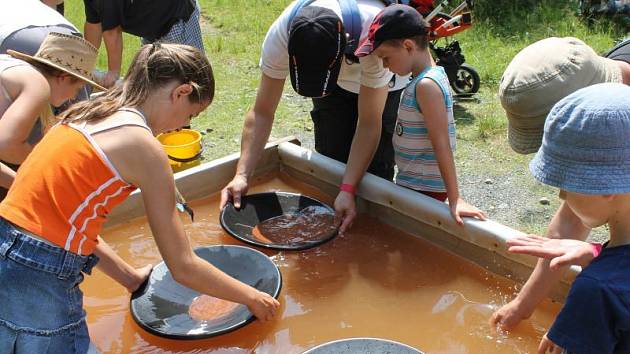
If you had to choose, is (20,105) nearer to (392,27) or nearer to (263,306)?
(263,306)

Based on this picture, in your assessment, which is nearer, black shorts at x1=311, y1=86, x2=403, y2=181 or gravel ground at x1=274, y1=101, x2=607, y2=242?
black shorts at x1=311, y1=86, x2=403, y2=181

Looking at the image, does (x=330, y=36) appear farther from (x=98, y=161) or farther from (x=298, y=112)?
(x=298, y=112)

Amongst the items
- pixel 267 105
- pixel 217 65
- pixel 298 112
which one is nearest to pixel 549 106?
pixel 267 105

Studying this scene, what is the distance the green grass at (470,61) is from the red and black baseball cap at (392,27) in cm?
154

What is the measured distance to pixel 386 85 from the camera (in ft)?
8.62

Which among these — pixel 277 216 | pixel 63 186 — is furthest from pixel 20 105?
pixel 277 216

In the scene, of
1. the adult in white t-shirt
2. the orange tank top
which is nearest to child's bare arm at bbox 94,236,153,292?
the orange tank top

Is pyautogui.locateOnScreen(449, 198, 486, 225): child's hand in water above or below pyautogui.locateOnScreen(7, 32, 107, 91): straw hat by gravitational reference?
below

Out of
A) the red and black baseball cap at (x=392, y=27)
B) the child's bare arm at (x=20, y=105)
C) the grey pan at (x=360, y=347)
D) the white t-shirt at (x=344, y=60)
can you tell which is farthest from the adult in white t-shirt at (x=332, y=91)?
the child's bare arm at (x=20, y=105)

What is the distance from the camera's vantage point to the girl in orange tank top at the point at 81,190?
172 centimetres

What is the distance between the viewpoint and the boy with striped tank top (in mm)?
2348

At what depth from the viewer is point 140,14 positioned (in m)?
4.16

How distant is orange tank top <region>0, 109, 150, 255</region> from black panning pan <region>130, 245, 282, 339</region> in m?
0.51

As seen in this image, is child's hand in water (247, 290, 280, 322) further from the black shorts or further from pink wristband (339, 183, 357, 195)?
the black shorts
